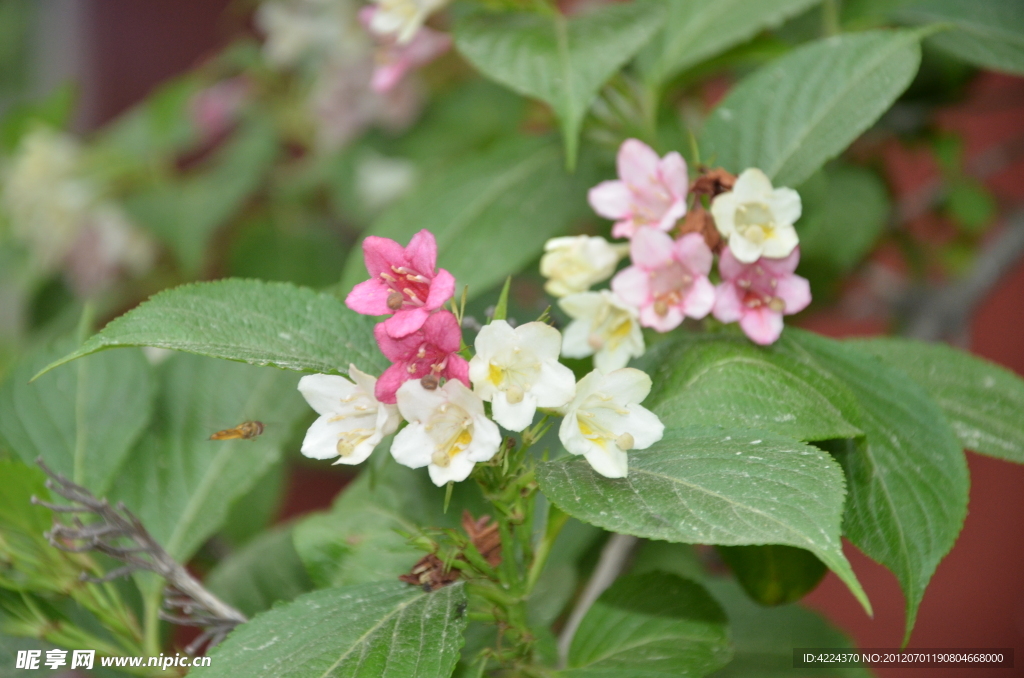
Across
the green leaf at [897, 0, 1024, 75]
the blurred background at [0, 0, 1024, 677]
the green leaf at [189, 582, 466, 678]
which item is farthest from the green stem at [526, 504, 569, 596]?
the green leaf at [897, 0, 1024, 75]

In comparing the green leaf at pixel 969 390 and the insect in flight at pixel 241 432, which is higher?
the insect in flight at pixel 241 432

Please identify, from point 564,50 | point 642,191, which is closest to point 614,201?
point 642,191

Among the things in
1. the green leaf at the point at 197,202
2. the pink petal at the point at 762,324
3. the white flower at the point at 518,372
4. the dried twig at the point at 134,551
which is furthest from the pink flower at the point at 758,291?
the green leaf at the point at 197,202

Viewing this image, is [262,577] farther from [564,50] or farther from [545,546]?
[564,50]

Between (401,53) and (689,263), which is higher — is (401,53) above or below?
above

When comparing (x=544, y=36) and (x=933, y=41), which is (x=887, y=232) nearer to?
(x=933, y=41)

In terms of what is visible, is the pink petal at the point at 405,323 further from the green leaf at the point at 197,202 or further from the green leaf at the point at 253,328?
the green leaf at the point at 197,202
